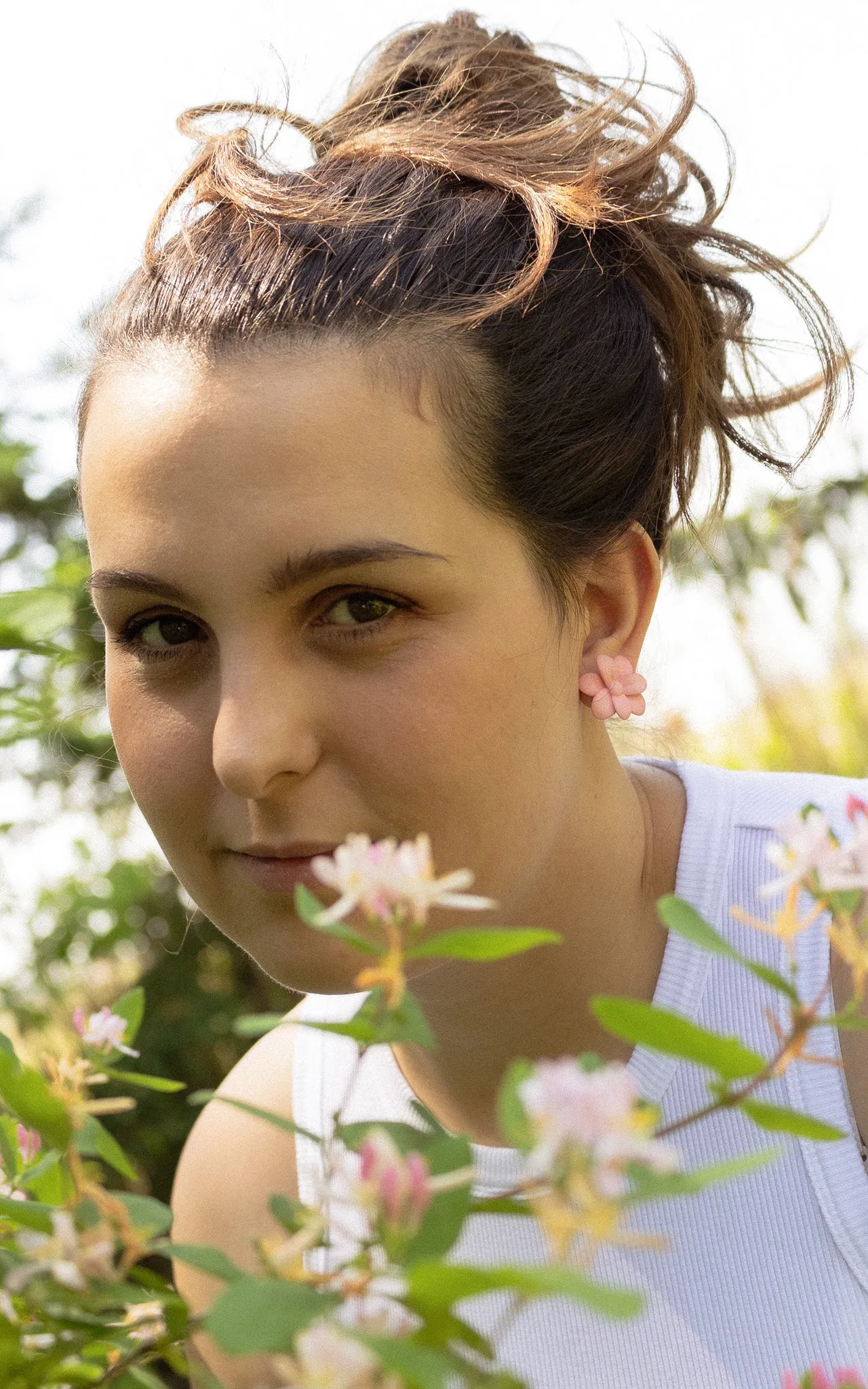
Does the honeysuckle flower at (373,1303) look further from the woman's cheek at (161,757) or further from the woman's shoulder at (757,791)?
the woman's shoulder at (757,791)

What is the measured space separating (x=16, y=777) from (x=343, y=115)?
2286 mm

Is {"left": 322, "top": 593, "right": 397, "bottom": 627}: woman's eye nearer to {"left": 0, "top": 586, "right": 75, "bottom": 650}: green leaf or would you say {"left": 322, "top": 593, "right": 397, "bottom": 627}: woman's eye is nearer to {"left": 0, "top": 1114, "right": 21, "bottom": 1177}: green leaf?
{"left": 0, "top": 586, "right": 75, "bottom": 650}: green leaf

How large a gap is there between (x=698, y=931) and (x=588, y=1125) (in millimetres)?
169

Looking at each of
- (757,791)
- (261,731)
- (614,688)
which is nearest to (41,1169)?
(261,731)

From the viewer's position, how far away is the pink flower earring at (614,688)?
157 centimetres

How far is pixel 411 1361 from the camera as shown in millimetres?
370

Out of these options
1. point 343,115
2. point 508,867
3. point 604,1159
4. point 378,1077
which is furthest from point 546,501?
point 604,1159

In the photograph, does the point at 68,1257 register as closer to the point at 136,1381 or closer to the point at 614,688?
the point at 136,1381

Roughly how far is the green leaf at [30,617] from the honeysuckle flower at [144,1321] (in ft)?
1.81

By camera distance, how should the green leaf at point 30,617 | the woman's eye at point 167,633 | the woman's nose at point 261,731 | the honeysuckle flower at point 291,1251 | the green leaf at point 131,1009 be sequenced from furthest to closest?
the woman's eye at point 167,633 → the woman's nose at point 261,731 → the green leaf at point 30,617 → the green leaf at point 131,1009 → the honeysuckle flower at point 291,1251

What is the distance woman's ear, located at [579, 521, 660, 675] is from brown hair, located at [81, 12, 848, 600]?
4 cm

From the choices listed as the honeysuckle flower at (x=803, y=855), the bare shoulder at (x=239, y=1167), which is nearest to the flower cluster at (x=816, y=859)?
the honeysuckle flower at (x=803, y=855)

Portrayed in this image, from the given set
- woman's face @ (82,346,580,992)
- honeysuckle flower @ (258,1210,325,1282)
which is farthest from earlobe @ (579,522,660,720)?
honeysuckle flower @ (258,1210,325,1282)

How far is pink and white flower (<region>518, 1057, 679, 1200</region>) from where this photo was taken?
38 cm
